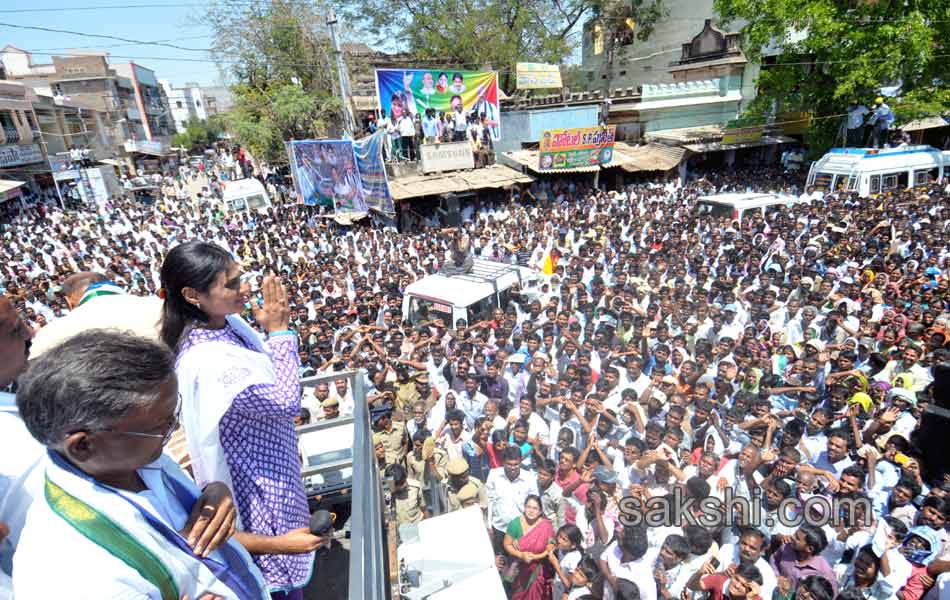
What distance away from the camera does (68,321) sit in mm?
1594

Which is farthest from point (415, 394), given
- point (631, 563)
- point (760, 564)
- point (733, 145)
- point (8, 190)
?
point (8, 190)

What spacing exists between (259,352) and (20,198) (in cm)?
3175

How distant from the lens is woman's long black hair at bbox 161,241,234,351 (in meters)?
1.46

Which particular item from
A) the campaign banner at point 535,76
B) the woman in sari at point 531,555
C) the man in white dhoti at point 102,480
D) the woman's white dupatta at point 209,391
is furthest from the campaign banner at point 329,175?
the man in white dhoti at point 102,480

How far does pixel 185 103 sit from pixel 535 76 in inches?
3099

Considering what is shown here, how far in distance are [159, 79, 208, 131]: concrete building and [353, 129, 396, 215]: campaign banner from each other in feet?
241

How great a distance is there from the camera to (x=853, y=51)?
17.2 meters

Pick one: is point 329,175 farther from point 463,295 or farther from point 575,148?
point 463,295

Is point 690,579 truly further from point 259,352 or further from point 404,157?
point 404,157

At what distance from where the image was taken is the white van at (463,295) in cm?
705

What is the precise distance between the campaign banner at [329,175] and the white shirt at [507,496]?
11990 millimetres

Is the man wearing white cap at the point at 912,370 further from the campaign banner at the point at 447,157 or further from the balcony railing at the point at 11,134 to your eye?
the balcony railing at the point at 11,134

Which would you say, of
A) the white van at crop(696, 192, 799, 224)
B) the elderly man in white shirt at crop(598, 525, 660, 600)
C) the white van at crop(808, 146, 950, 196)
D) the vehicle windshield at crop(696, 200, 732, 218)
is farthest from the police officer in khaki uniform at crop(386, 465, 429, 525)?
the white van at crop(808, 146, 950, 196)

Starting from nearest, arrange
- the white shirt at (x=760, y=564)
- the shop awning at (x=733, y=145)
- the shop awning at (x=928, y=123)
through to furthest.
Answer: the white shirt at (x=760, y=564) → the shop awning at (x=733, y=145) → the shop awning at (x=928, y=123)
